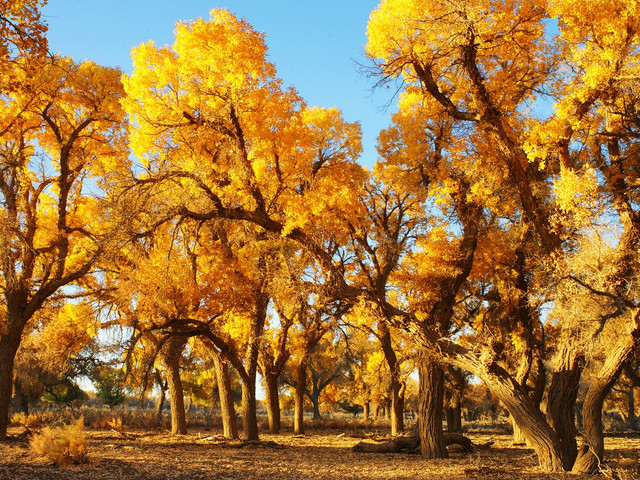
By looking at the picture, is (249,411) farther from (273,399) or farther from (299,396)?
(299,396)

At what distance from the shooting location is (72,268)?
14906 mm

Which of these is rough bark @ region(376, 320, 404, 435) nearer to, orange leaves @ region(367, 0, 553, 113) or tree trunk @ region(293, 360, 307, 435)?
tree trunk @ region(293, 360, 307, 435)

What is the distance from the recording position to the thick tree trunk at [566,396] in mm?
10039

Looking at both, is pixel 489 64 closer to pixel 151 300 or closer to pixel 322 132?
pixel 322 132

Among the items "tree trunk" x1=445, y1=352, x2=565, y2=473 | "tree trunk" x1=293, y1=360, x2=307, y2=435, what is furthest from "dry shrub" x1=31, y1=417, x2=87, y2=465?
"tree trunk" x1=293, y1=360, x2=307, y2=435

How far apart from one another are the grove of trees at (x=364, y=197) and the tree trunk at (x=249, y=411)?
8cm

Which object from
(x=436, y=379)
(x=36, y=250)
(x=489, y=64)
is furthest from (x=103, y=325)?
(x=489, y=64)

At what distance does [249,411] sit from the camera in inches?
592

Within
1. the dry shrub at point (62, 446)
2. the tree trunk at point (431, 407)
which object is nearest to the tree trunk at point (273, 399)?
the tree trunk at point (431, 407)

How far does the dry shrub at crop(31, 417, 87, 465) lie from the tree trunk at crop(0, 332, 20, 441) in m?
3.63

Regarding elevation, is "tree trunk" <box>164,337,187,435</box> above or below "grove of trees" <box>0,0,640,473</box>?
below

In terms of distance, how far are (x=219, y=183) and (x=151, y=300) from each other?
11.5 ft

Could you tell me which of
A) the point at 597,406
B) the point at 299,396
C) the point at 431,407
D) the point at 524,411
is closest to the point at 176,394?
the point at 299,396

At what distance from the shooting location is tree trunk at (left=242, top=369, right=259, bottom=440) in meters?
14.9
